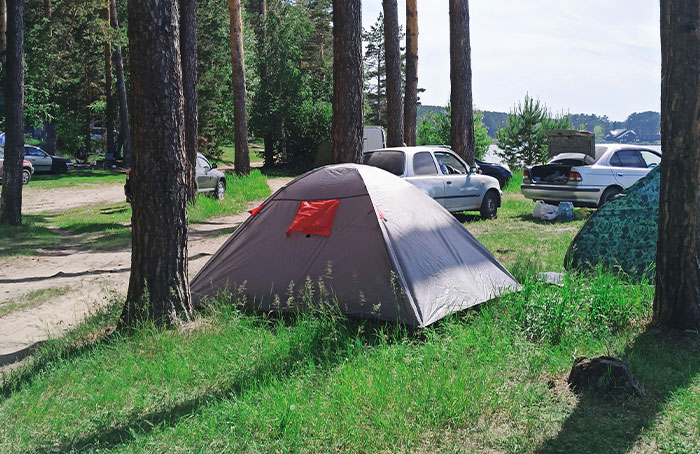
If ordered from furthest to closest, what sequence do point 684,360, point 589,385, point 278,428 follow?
point 684,360, point 589,385, point 278,428

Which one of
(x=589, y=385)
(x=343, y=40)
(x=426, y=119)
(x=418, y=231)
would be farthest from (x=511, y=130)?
(x=589, y=385)

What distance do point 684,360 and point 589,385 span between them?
1.08 m

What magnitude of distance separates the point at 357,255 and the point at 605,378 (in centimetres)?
262

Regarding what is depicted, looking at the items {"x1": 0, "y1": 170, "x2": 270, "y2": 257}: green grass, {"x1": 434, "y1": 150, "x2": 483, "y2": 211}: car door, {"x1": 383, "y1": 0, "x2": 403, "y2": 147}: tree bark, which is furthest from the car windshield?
{"x1": 383, "y1": 0, "x2": 403, "y2": 147}: tree bark

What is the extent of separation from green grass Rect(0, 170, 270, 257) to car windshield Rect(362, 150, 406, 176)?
14.5ft

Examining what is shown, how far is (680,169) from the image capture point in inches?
221

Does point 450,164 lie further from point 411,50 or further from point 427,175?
point 411,50

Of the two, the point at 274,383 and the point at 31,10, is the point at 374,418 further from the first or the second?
the point at 31,10

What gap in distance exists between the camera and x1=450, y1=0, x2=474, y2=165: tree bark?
1768 centimetres

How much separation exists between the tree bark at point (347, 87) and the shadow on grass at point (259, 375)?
564cm

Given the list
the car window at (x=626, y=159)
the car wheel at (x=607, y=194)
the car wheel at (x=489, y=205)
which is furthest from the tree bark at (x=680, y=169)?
the car window at (x=626, y=159)

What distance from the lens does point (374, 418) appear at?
414 centimetres

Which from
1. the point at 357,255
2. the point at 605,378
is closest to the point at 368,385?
the point at 605,378

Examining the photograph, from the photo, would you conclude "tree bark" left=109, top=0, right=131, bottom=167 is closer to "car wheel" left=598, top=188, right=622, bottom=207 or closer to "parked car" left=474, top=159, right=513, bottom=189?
"parked car" left=474, top=159, right=513, bottom=189
